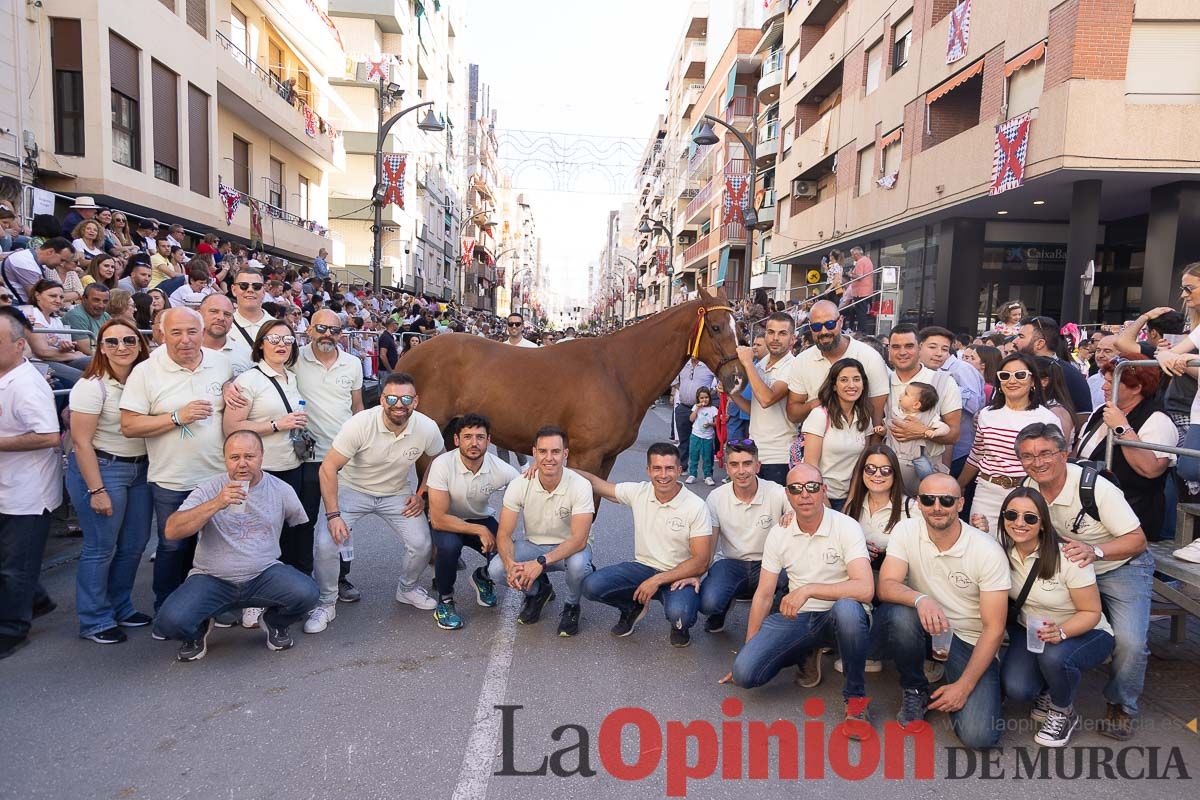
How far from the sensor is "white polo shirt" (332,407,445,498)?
5230 millimetres

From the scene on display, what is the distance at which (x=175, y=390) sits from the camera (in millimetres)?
4633

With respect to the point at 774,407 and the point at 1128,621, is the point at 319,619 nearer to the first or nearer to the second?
the point at 774,407

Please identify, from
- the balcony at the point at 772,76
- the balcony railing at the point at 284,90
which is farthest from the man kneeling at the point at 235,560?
the balcony at the point at 772,76

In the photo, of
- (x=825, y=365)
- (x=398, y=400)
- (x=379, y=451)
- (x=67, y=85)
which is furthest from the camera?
(x=67, y=85)

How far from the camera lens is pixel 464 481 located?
5.34 meters

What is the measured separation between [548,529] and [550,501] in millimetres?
205

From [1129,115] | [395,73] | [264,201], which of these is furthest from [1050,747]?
[395,73]

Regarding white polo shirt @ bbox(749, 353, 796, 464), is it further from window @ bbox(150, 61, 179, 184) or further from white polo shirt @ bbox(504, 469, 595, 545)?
window @ bbox(150, 61, 179, 184)

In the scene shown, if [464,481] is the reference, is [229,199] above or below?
above

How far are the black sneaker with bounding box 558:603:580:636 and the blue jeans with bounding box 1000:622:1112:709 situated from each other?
8.17 ft

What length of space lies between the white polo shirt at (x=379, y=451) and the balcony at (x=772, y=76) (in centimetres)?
3272

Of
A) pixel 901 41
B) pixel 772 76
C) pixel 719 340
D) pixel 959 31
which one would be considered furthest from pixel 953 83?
pixel 772 76

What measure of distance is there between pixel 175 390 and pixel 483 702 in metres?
2.66

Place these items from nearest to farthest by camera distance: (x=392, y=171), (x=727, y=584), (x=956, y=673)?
(x=956, y=673)
(x=727, y=584)
(x=392, y=171)
